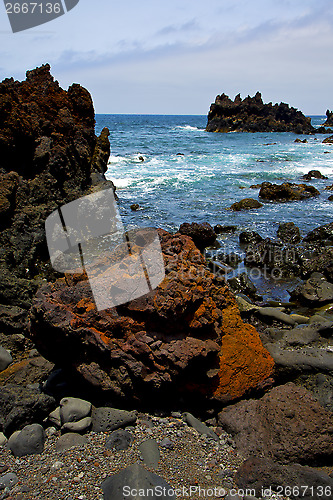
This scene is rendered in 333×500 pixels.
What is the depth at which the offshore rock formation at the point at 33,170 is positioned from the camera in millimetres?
6586

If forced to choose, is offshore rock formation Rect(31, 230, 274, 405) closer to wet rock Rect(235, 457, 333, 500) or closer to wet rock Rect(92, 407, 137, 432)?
wet rock Rect(92, 407, 137, 432)

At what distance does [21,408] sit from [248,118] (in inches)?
3090

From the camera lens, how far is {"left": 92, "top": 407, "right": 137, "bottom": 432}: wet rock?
3539 millimetres

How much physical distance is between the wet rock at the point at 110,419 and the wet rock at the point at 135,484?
0.61 metres

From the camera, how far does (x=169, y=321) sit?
3844mm

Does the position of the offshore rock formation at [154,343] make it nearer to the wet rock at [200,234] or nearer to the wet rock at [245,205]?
the wet rock at [200,234]

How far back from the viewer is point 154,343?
12.5ft

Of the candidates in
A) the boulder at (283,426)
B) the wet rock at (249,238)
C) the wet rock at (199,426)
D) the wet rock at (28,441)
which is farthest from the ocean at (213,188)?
the wet rock at (28,441)

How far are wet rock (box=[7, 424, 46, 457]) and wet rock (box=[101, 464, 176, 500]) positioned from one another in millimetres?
830

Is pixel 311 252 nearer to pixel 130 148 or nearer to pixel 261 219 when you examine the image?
pixel 261 219

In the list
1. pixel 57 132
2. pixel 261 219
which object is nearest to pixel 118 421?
pixel 57 132

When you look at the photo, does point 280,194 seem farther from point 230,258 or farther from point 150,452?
point 150,452

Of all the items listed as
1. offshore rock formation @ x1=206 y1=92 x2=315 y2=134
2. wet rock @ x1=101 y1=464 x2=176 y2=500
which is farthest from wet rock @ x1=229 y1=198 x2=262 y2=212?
offshore rock formation @ x1=206 y1=92 x2=315 y2=134

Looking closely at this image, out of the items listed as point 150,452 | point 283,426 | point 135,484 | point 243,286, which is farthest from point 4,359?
point 243,286
